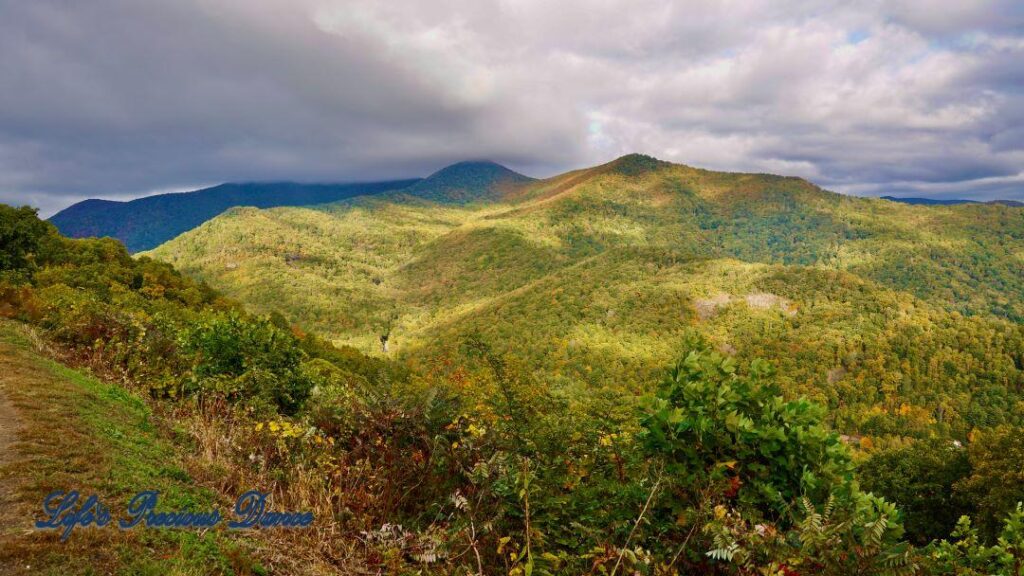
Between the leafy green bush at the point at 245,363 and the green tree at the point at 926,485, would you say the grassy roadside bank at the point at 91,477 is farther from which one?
the green tree at the point at 926,485

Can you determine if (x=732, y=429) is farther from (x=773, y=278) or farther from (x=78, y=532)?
(x=773, y=278)

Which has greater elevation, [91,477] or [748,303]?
[91,477]

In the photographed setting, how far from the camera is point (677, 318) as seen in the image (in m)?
142

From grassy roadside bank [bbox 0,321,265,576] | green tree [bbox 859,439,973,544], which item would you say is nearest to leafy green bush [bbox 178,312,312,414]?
grassy roadside bank [bbox 0,321,265,576]

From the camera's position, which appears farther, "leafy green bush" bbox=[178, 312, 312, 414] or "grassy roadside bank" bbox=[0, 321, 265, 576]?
"leafy green bush" bbox=[178, 312, 312, 414]

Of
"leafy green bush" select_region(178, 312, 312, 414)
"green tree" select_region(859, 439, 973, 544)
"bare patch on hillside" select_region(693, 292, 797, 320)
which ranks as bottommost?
"bare patch on hillside" select_region(693, 292, 797, 320)

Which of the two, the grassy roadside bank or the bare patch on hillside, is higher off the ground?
the grassy roadside bank

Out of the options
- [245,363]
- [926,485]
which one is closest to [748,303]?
[926,485]

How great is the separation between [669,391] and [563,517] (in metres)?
1.68

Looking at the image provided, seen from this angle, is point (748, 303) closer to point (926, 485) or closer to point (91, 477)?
point (926, 485)

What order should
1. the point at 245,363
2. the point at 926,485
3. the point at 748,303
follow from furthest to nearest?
the point at 748,303, the point at 926,485, the point at 245,363

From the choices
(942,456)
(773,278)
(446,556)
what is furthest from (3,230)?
(773,278)

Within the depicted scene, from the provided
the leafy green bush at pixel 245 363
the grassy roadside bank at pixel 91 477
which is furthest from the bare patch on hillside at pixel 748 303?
the grassy roadside bank at pixel 91 477

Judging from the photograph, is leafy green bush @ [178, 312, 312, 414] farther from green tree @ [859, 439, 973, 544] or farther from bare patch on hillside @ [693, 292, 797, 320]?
bare patch on hillside @ [693, 292, 797, 320]
